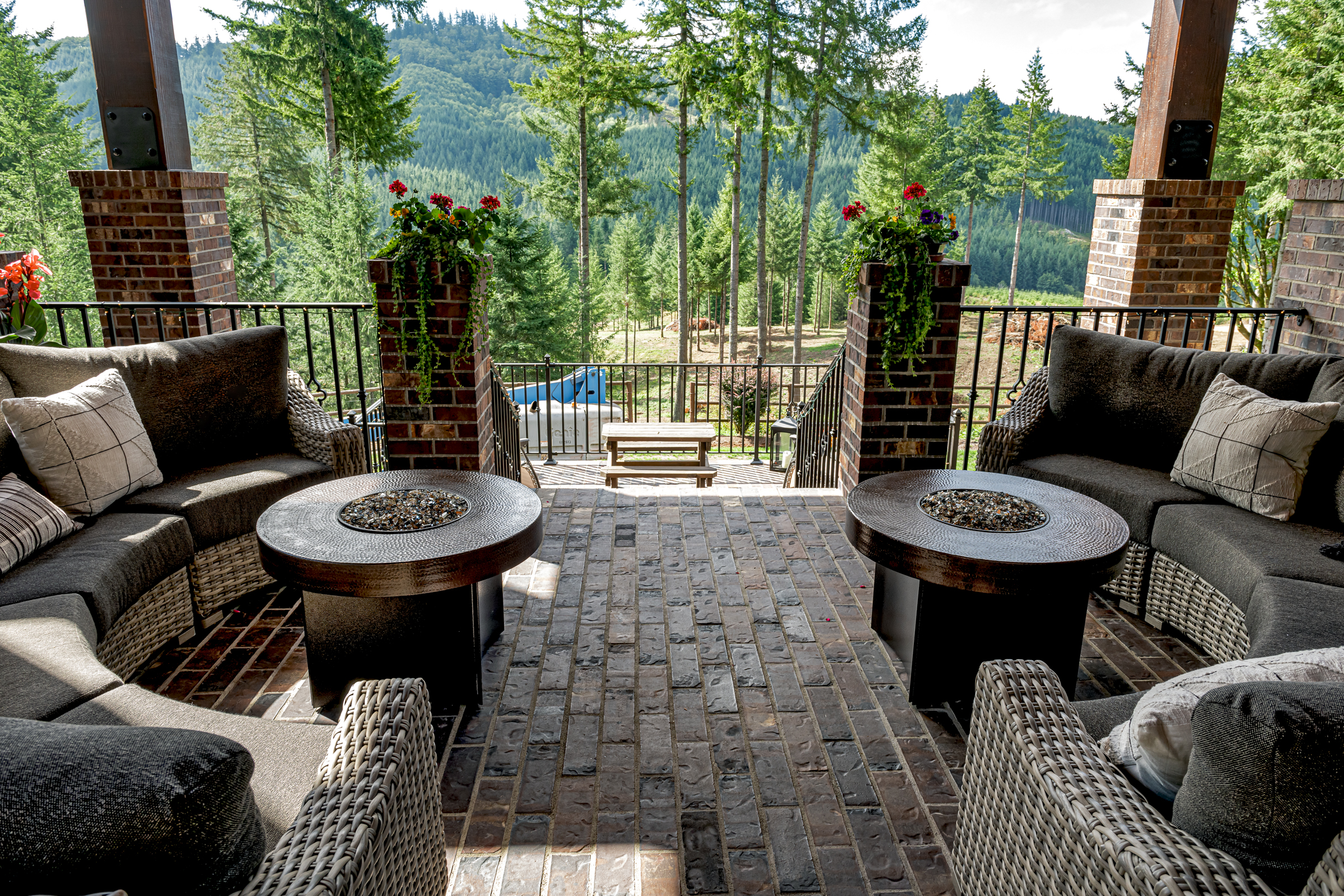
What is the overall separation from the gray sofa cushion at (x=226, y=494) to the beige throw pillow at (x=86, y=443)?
0.33 ft

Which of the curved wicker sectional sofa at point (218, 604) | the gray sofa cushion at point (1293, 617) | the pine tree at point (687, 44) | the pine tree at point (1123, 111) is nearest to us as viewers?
the curved wicker sectional sofa at point (218, 604)

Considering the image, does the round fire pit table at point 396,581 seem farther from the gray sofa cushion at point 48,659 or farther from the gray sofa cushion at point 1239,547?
the gray sofa cushion at point 1239,547

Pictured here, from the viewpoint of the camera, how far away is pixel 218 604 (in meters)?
2.70

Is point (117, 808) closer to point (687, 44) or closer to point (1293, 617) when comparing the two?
point (1293, 617)

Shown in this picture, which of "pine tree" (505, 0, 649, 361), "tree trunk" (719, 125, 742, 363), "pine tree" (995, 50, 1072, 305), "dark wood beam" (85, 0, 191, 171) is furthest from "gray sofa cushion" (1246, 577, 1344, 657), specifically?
"pine tree" (995, 50, 1072, 305)

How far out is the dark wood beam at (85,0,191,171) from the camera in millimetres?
3896

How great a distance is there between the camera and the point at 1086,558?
76.1 inches

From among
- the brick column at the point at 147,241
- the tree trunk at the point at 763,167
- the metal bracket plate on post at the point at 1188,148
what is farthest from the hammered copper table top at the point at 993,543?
the tree trunk at the point at 763,167

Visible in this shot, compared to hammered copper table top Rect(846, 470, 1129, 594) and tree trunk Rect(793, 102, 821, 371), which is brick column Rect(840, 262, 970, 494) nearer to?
hammered copper table top Rect(846, 470, 1129, 594)

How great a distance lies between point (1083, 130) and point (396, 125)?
150 feet

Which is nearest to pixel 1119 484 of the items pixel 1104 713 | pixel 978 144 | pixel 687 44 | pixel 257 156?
pixel 1104 713

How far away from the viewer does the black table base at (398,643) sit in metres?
2.09

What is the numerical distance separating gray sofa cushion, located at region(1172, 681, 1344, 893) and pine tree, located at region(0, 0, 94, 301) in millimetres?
23483

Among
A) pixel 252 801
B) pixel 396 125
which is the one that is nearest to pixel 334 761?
pixel 252 801
